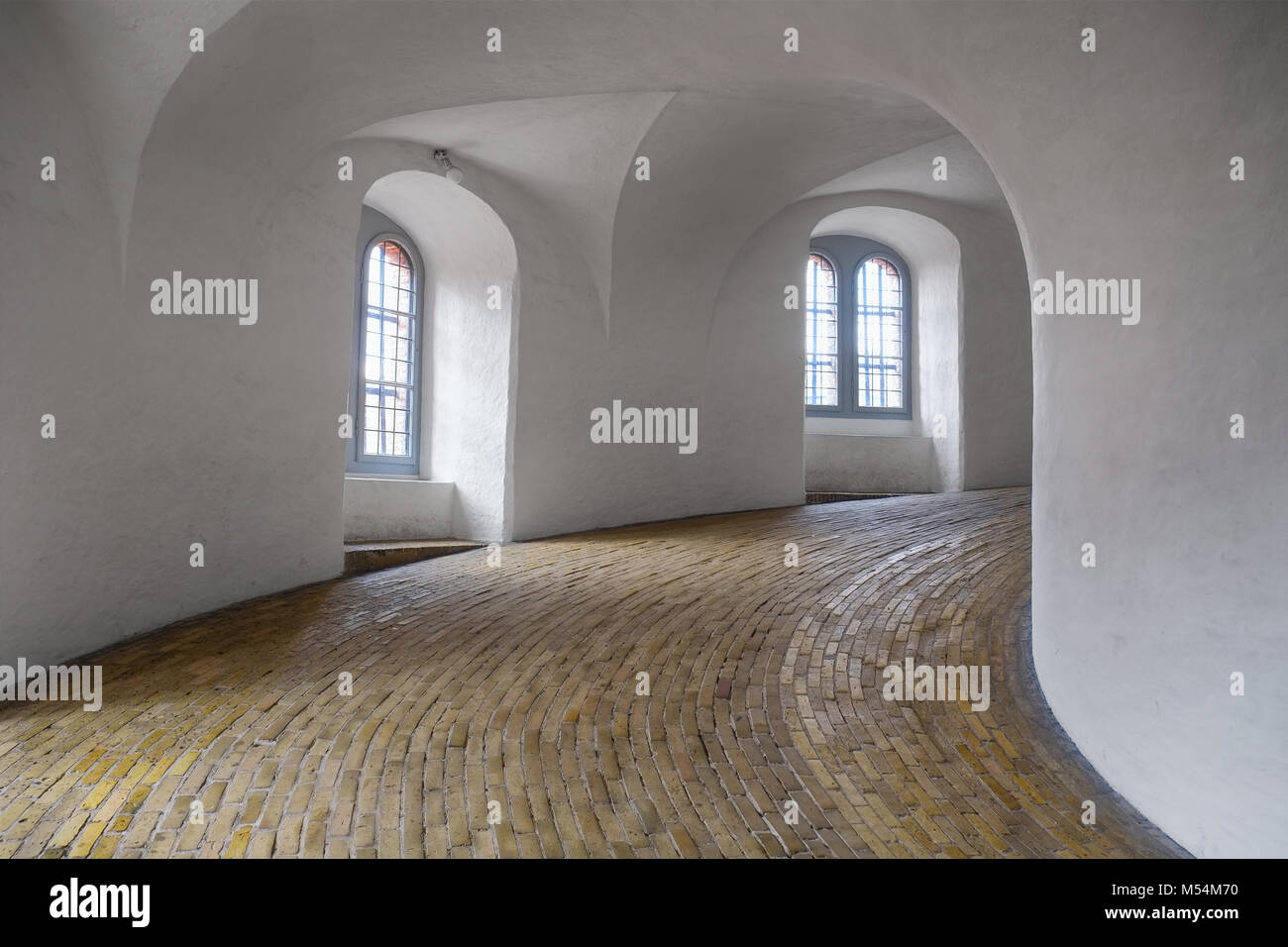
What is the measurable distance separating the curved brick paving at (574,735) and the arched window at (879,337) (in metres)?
7.71

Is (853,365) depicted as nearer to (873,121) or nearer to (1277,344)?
(873,121)

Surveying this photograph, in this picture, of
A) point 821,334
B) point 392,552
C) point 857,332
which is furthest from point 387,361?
point 857,332

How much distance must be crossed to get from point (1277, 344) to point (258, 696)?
489 centimetres

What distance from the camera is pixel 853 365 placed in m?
14.6

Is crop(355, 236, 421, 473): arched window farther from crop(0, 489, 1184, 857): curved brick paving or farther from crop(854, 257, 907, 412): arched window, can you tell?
crop(854, 257, 907, 412): arched window

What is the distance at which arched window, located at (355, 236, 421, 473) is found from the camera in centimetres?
1025

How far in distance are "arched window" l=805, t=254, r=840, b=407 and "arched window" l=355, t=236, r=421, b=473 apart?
255 inches

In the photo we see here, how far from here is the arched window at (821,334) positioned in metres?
14.5

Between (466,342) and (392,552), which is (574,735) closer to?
(392,552)

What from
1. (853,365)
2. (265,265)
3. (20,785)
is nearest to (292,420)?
(265,265)

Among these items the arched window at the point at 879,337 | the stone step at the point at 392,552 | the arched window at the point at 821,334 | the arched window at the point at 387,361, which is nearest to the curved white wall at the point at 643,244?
the stone step at the point at 392,552

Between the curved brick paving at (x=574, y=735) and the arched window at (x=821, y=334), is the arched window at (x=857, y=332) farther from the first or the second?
the curved brick paving at (x=574, y=735)

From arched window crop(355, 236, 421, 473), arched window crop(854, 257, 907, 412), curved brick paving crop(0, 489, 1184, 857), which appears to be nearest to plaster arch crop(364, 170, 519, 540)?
arched window crop(355, 236, 421, 473)

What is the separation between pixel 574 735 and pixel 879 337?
38.0 ft
